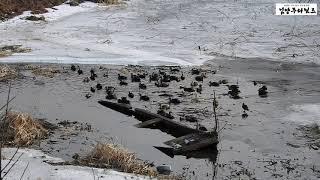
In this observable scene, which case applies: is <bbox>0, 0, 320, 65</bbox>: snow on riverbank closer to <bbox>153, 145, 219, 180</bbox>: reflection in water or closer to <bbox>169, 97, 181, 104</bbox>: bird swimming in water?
<bbox>169, 97, 181, 104</bbox>: bird swimming in water

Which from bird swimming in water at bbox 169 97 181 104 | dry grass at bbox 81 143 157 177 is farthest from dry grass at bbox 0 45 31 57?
dry grass at bbox 81 143 157 177

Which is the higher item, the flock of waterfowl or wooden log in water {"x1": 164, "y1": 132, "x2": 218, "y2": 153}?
the flock of waterfowl

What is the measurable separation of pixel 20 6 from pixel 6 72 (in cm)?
1541

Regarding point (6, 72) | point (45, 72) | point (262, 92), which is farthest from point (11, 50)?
point (262, 92)

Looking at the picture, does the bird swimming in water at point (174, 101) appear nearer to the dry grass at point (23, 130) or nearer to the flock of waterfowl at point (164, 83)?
the flock of waterfowl at point (164, 83)

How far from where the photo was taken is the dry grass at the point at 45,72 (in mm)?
18297

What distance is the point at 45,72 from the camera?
18516 mm

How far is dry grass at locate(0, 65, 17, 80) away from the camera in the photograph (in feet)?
57.2

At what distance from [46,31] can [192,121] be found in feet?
55.3

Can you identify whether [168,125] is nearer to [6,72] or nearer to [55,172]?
[55,172]

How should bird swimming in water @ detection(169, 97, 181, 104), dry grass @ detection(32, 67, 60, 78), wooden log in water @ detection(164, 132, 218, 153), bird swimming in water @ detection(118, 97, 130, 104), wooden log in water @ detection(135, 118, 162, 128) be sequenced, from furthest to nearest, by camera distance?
dry grass @ detection(32, 67, 60, 78), bird swimming in water @ detection(169, 97, 181, 104), bird swimming in water @ detection(118, 97, 130, 104), wooden log in water @ detection(135, 118, 162, 128), wooden log in water @ detection(164, 132, 218, 153)

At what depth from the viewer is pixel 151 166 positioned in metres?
9.96

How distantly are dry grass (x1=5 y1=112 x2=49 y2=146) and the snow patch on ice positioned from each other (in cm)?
664

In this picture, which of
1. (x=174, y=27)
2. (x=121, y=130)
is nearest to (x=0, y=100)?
(x=121, y=130)
